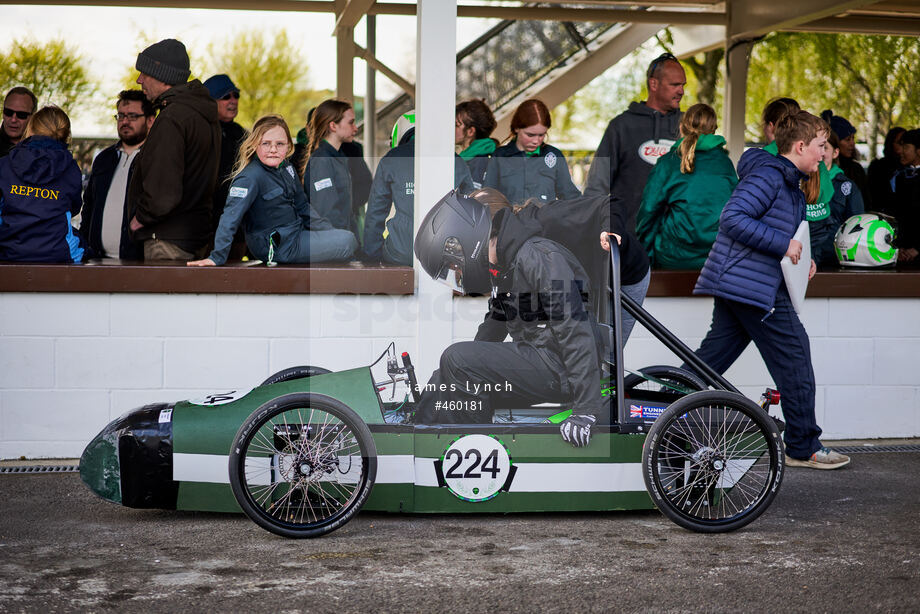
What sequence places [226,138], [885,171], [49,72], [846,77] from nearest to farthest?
[226,138]
[885,171]
[846,77]
[49,72]

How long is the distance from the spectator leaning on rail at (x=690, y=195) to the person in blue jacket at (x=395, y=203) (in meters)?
1.25

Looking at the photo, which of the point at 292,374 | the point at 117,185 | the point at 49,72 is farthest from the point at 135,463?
the point at 49,72

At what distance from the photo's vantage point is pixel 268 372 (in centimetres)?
615

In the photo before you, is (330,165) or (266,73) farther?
(266,73)

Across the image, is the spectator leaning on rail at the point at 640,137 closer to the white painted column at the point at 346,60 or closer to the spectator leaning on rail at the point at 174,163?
the spectator leaning on rail at the point at 174,163

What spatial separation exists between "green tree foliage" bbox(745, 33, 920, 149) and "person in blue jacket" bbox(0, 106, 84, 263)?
55.3 feet

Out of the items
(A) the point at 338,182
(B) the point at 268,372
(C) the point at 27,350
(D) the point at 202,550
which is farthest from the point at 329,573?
(A) the point at 338,182

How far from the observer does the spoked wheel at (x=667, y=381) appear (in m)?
5.11

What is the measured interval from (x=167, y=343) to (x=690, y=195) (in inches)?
129

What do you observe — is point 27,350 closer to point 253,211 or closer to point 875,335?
point 253,211

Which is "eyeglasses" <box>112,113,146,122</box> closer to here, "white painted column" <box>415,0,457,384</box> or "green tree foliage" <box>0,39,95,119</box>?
"white painted column" <box>415,0,457,384</box>

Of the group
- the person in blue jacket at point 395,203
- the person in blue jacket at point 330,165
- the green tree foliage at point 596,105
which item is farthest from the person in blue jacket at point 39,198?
the green tree foliage at point 596,105

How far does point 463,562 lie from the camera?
4227 mm

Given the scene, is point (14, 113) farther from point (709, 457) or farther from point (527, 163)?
point (709, 457)
